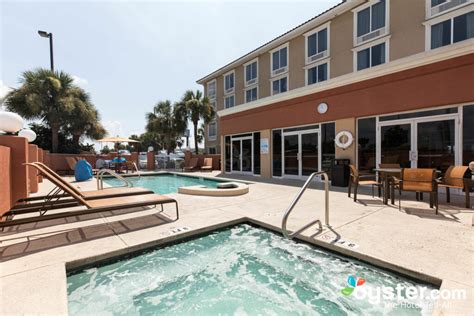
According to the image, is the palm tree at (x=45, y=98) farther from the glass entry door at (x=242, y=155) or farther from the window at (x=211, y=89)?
the window at (x=211, y=89)

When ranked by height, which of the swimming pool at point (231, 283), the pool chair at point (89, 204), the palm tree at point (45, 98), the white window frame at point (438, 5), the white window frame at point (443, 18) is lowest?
the swimming pool at point (231, 283)

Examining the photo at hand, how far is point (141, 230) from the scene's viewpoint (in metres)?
3.93

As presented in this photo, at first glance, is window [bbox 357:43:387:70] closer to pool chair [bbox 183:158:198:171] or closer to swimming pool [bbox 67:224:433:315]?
pool chair [bbox 183:158:198:171]

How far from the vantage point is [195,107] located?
813 inches

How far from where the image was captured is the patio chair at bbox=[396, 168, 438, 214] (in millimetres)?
4692

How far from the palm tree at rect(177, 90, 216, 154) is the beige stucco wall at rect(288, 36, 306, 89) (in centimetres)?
818

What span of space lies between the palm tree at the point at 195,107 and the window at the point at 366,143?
14901 mm

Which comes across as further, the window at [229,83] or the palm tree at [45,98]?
the window at [229,83]

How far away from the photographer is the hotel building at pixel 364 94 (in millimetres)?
6859

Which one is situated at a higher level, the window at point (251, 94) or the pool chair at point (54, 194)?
the window at point (251, 94)

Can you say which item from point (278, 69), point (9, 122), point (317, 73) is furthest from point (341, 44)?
point (9, 122)

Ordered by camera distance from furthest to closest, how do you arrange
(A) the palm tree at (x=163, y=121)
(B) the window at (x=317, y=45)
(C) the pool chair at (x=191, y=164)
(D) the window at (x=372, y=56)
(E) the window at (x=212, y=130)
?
1. (E) the window at (x=212, y=130)
2. (A) the palm tree at (x=163, y=121)
3. (C) the pool chair at (x=191, y=164)
4. (B) the window at (x=317, y=45)
5. (D) the window at (x=372, y=56)

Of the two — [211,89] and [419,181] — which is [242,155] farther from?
[211,89]

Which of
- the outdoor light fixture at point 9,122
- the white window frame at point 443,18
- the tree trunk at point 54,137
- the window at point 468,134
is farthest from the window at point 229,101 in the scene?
the outdoor light fixture at point 9,122
